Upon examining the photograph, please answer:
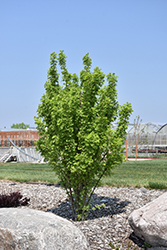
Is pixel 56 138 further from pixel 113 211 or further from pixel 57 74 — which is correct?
pixel 113 211

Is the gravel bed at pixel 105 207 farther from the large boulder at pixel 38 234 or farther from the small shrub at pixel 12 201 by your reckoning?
the large boulder at pixel 38 234

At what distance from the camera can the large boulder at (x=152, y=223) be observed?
Answer: 439 centimetres

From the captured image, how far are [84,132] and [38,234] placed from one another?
94.4 inches

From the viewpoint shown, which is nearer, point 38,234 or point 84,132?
point 38,234

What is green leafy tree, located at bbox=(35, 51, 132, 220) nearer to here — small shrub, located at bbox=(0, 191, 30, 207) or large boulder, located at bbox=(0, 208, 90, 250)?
large boulder, located at bbox=(0, 208, 90, 250)

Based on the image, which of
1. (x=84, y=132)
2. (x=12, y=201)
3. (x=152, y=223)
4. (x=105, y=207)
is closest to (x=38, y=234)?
(x=152, y=223)

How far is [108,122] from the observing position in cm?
602

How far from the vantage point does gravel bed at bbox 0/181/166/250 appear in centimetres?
486

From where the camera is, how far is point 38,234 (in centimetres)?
381

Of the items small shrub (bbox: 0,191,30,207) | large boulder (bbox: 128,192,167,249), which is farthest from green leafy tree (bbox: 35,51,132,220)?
small shrub (bbox: 0,191,30,207)

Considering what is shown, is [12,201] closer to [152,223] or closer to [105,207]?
[105,207]

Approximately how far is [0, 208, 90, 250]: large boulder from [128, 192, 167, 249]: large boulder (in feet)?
3.42

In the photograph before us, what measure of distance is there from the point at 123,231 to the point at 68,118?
2.40m

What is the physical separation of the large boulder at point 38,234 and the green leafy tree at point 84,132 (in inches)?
60.7
